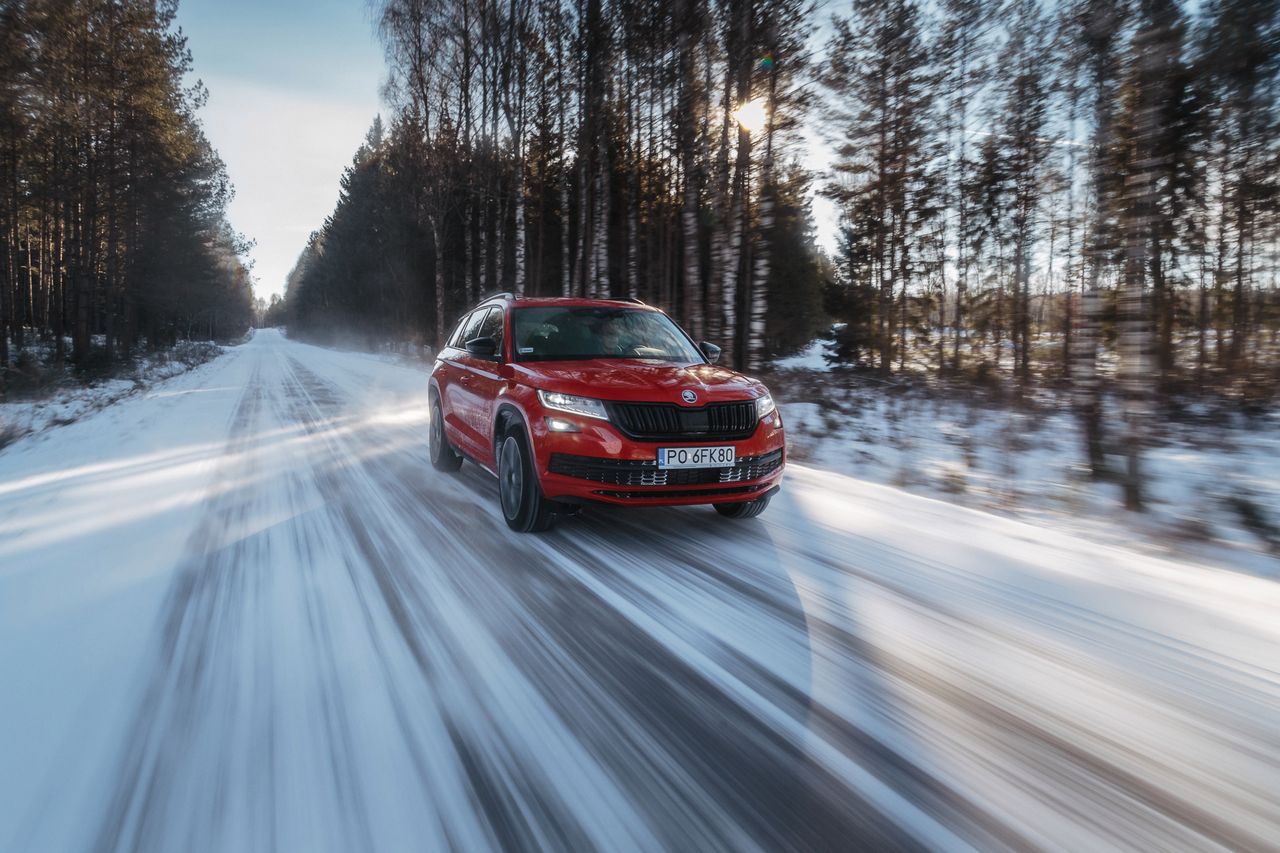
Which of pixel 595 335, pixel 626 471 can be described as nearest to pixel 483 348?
pixel 595 335

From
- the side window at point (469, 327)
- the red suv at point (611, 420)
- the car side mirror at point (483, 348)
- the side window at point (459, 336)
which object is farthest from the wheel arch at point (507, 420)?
the side window at point (459, 336)

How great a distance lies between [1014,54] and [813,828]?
65.8ft

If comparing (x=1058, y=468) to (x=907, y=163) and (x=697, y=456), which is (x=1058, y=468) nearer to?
(x=697, y=456)

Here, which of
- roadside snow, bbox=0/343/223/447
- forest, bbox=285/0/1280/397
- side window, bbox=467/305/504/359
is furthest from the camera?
roadside snow, bbox=0/343/223/447

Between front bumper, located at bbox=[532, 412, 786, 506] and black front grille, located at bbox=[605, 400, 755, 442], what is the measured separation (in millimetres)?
40

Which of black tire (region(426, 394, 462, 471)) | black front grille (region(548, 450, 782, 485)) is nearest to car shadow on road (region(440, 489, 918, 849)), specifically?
black front grille (region(548, 450, 782, 485))

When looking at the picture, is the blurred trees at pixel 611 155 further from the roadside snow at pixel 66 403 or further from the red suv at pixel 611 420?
the roadside snow at pixel 66 403

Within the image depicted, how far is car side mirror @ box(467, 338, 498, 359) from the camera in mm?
5724

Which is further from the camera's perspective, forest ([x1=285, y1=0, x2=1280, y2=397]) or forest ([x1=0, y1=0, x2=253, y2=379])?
forest ([x1=0, y1=0, x2=253, y2=379])

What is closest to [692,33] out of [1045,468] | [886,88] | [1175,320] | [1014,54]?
[886,88]

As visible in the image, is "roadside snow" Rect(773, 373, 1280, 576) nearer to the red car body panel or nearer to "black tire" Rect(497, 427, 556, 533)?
the red car body panel

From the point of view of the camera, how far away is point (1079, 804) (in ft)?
6.81

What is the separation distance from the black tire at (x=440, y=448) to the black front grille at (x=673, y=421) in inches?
136

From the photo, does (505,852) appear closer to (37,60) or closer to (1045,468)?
(1045,468)
